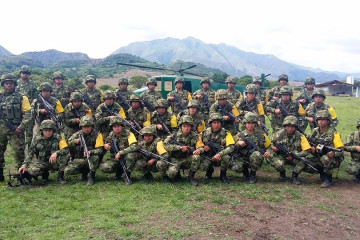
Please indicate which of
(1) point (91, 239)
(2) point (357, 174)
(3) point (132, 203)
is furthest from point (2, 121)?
(2) point (357, 174)

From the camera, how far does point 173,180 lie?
25.8 feet

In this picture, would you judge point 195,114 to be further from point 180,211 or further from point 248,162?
point 180,211

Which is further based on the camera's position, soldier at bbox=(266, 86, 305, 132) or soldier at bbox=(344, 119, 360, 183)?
soldier at bbox=(266, 86, 305, 132)

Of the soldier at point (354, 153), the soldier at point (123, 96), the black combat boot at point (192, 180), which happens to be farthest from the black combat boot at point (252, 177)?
the soldier at point (123, 96)

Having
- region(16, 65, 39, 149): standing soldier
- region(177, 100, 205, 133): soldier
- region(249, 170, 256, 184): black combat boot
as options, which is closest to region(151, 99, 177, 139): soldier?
region(177, 100, 205, 133): soldier

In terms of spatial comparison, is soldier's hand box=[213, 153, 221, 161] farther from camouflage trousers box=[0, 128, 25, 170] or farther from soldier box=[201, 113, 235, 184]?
camouflage trousers box=[0, 128, 25, 170]

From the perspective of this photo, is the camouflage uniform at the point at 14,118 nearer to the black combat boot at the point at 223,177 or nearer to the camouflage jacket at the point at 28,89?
the camouflage jacket at the point at 28,89

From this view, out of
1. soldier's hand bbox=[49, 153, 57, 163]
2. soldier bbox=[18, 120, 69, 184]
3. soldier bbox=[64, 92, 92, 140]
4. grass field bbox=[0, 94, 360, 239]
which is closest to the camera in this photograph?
grass field bbox=[0, 94, 360, 239]

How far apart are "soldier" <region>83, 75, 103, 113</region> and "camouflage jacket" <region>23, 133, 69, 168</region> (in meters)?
2.63

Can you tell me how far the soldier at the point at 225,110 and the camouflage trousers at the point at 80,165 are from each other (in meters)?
3.63

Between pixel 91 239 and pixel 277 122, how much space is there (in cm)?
709

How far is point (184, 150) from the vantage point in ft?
25.1

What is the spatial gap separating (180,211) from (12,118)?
4867 mm

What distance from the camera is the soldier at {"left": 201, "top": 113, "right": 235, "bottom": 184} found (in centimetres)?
774
